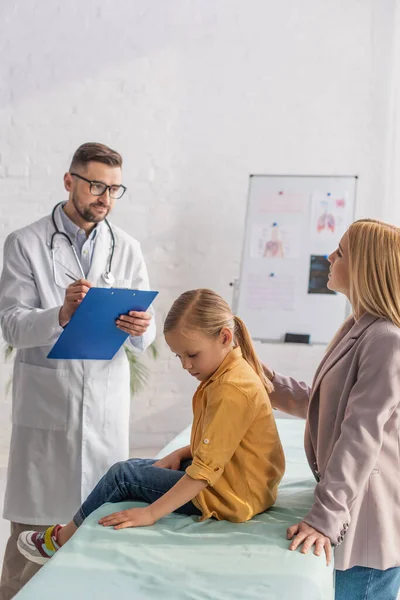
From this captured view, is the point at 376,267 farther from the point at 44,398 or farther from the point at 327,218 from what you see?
the point at 327,218

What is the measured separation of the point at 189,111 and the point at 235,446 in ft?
11.5

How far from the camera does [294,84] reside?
15.9ft

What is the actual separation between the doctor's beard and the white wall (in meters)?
2.43

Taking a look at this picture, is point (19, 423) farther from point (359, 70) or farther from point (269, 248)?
point (359, 70)

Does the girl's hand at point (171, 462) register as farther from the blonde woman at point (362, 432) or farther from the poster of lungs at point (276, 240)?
the poster of lungs at point (276, 240)

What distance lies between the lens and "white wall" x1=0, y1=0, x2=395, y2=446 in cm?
480

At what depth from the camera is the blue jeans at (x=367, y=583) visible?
179 centimetres

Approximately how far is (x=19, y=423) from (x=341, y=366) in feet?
3.76

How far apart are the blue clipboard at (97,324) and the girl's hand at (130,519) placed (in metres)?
0.60

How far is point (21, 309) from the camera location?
2398 millimetres

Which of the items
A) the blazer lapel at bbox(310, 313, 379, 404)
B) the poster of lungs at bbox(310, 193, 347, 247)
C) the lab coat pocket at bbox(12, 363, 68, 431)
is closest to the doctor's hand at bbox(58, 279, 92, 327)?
the lab coat pocket at bbox(12, 363, 68, 431)

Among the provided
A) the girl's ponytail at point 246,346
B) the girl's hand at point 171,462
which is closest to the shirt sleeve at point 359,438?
the girl's ponytail at point 246,346

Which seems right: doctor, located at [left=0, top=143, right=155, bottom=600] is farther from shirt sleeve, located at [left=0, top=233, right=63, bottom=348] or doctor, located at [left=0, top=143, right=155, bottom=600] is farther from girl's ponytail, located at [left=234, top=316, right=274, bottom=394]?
girl's ponytail, located at [left=234, top=316, right=274, bottom=394]

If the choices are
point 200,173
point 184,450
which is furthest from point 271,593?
point 200,173
